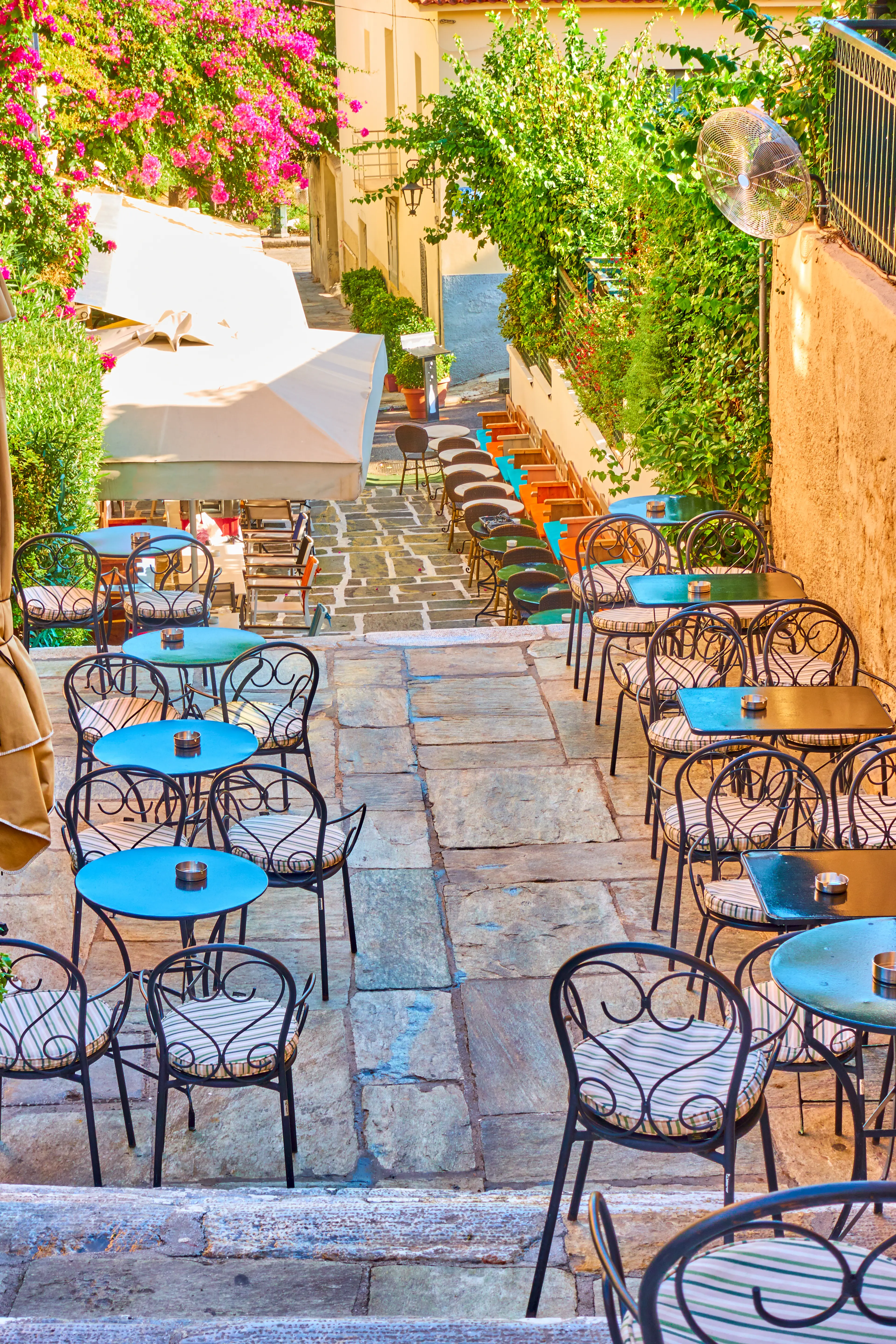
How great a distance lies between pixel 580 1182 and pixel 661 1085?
347mm

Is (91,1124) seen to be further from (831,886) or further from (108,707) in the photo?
(108,707)

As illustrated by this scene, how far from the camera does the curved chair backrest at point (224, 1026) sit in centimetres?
429

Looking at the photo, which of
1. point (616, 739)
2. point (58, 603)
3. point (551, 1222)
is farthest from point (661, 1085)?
point (58, 603)

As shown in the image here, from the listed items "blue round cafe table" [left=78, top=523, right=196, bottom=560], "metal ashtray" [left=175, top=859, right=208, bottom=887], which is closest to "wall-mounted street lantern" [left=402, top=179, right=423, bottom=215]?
"blue round cafe table" [left=78, top=523, right=196, bottom=560]

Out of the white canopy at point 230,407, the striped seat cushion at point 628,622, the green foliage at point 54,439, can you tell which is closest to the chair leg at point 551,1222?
the striped seat cushion at point 628,622

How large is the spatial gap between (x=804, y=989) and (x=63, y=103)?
628 inches

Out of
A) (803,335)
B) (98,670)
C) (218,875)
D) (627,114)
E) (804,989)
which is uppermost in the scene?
(627,114)

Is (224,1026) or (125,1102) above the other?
(224,1026)

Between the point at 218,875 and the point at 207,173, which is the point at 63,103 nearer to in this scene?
the point at 207,173

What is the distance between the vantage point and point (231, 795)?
6.52 m

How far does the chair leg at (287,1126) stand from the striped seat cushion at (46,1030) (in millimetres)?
581

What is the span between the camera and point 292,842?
5754 millimetres

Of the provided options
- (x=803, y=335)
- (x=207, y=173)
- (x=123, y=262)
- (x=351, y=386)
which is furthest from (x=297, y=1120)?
(x=207, y=173)

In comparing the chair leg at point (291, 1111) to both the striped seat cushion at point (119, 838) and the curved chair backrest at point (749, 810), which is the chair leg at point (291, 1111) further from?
the curved chair backrest at point (749, 810)
